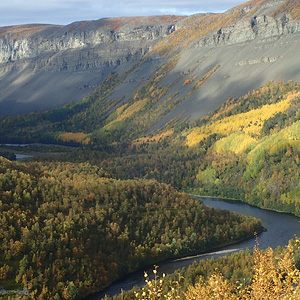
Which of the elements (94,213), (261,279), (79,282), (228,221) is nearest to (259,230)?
(228,221)

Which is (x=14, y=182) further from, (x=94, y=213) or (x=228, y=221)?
(x=228, y=221)

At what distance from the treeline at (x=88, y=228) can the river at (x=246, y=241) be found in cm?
231

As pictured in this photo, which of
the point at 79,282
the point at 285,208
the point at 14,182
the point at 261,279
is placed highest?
the point at 261,279

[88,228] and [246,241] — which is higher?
[88,228]

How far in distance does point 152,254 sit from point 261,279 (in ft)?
272

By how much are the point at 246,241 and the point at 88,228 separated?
39161mm

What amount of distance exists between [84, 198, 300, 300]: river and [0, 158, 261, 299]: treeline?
7.57 feet

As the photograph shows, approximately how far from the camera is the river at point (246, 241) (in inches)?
3863

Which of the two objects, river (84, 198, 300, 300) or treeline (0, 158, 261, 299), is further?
river (84, 198, 300, 300)

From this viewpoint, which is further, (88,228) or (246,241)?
(246,241)

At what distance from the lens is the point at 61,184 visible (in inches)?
5044

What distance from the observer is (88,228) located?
111m

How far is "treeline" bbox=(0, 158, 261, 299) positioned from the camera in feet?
305

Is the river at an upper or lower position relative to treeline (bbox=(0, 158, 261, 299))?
lower
